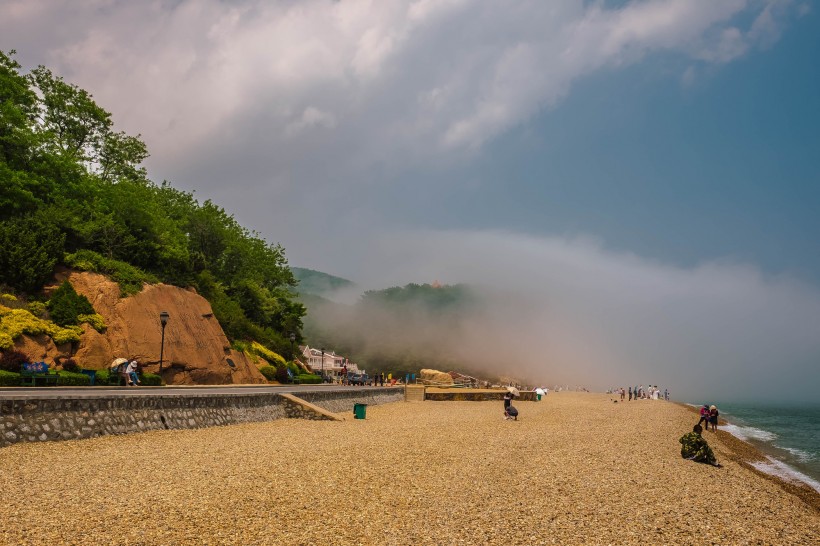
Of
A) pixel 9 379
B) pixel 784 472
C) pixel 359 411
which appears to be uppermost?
pixel 9 379

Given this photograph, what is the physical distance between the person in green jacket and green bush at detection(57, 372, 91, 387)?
2657cm

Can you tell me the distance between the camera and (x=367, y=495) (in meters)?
11.1

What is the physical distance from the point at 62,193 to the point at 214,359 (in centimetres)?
1650

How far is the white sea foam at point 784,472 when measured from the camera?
20.9 metres

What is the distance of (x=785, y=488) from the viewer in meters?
18.2

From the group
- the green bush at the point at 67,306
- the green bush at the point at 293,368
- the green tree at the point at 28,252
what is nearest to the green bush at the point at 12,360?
the green bush at the point at 67,306

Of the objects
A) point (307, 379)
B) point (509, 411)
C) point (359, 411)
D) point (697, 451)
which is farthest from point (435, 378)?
point (697, 451)

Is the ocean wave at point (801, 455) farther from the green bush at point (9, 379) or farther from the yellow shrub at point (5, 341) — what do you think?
the yellow shrub at point (5, 341)

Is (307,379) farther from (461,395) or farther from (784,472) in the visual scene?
(784,472)

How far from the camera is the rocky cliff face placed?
30156 millimetres

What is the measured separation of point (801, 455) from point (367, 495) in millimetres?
31418

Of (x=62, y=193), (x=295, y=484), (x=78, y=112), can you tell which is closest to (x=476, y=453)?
(x=295, y=484)

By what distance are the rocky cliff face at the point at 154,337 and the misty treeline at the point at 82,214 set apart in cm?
125

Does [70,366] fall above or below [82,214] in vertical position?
below
